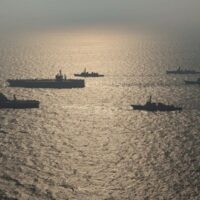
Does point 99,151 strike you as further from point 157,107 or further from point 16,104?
point 16,104

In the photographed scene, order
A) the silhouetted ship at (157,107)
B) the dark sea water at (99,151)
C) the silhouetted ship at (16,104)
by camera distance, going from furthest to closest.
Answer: the silhouetted ship at (16,104) → the silhouetted ship at (157,107) → the dark sea water at (99,151)

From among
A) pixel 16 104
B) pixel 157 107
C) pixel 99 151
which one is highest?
pixel 16 104

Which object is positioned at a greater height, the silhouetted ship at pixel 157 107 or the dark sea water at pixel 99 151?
the silhouetted ship at pixel 157 107

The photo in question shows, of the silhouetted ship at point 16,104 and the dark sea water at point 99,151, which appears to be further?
the silhouetted ship at point 16,104

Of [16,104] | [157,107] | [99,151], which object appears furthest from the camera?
[16,104]

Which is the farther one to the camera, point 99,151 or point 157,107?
point 157,107

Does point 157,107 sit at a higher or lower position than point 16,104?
lower

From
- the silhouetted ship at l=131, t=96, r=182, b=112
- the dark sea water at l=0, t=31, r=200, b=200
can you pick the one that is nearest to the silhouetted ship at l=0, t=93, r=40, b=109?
the dark sea water at l=0, t=31, r=200, b=200

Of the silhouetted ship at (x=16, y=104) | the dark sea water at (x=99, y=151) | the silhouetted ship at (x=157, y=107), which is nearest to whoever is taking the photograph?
the dark sea water at (x=99, y=151)

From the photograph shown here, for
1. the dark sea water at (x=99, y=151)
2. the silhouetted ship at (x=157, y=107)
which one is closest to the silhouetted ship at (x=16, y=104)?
the dark sea water at (x=99, y=151)

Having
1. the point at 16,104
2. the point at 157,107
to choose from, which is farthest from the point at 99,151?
the point at 16,104

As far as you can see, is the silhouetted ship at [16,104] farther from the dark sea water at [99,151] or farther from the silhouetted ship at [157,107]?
the silhouetted ship at [157,107]
